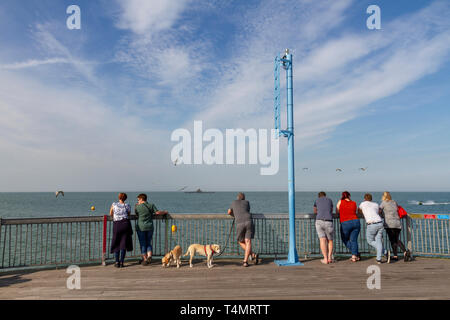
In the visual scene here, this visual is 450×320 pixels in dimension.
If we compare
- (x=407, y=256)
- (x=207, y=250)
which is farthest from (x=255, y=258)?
(x=407, y=256)

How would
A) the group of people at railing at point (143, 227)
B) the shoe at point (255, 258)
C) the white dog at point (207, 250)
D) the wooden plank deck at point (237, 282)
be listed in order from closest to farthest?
the wooden plank deck at point (237, 282) → the white dog at point (207, 250) → the group of people at railing at point (143, 227) → the shoe at point (255, 258)

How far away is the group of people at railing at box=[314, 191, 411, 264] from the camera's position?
7.37 metres

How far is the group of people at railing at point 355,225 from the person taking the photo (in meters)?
7.37

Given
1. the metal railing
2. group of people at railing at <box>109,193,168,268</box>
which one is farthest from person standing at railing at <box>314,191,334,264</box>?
group of people at railing at <box>109,193,168,268</box>

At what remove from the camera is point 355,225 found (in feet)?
24.6

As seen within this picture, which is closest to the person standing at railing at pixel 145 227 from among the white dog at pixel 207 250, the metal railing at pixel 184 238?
the metal railing at pixel 184 238

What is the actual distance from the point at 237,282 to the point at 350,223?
372 centimetres

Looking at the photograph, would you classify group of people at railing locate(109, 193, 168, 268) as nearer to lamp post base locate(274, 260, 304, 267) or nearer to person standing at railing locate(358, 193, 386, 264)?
lamp post base locate(274, 260, 304, 267)

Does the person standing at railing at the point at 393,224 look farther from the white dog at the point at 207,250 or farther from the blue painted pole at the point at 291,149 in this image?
the white dog at the point at 207,250

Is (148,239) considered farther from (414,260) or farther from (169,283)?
(414,260)

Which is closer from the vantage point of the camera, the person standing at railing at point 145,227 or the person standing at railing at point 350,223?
the person standing at railing at point 145,227

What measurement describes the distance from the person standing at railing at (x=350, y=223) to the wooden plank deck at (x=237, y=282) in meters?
0.44

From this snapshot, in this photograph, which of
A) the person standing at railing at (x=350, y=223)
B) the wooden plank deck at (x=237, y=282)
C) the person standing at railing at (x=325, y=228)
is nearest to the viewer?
the wooden plank deck at (x=237, y=282)

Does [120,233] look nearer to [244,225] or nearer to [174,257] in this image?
[174,257]
